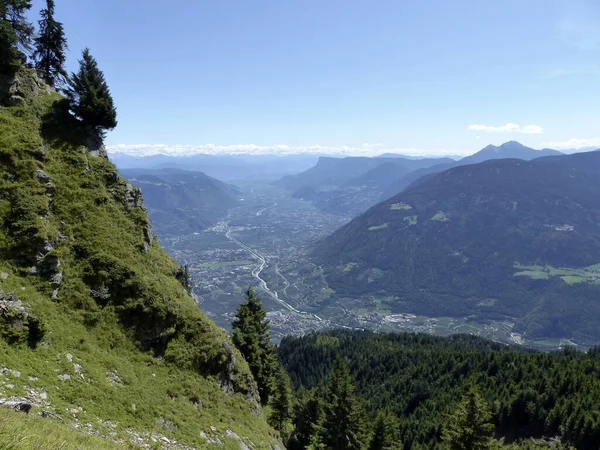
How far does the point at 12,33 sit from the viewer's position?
3844cm

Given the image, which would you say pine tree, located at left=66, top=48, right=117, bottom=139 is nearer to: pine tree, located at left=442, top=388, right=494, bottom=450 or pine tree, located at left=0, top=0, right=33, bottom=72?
pine tree, located at left=0, top=0, right=33, bottom=72

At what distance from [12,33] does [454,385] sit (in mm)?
146422

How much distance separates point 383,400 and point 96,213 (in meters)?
127

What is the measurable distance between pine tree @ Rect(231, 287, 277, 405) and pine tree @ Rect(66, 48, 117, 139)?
32.7 m

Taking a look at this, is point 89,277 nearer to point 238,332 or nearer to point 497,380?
point 238,332

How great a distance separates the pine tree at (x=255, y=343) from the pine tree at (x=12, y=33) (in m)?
42.6

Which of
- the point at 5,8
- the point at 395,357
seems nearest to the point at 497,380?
the point at 395,357

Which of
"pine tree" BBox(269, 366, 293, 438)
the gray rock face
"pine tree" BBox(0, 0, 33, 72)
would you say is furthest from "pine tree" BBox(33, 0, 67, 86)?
"pine tree" BBox(269, 366, 293, 438)

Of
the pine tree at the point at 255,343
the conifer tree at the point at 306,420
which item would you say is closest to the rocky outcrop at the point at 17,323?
the pine tree at the point at 255,343

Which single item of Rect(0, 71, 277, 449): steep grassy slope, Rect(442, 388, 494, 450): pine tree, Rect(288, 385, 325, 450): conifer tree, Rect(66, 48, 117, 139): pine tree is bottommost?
Rect(288, 385, 325, 450): conifer tree

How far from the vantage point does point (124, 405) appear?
24016mm

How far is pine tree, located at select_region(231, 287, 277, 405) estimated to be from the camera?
50406 mm

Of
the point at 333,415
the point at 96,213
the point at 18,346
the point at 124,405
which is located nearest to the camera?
the point at 18,346

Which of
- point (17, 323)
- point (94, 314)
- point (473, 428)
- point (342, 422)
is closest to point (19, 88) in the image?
point (94, 314)
